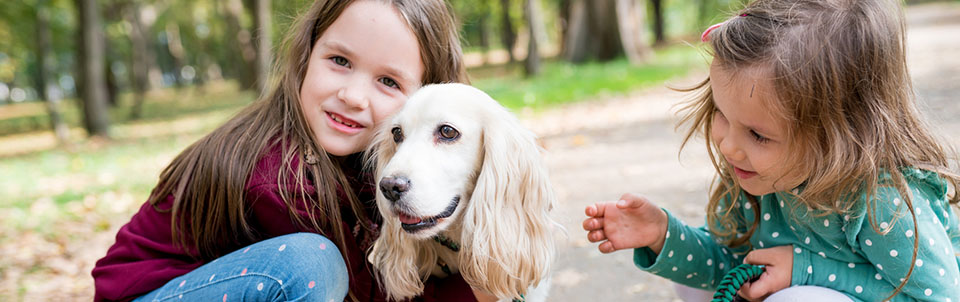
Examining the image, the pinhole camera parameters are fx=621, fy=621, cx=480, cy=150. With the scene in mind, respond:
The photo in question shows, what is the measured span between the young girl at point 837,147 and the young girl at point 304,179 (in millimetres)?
1201

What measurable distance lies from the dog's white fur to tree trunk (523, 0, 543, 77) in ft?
44.2

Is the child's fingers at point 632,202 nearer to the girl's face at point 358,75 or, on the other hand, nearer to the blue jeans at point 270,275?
the girl's face at point 358,75

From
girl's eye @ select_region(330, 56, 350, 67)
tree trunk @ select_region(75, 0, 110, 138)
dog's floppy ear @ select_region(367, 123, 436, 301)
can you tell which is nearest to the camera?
dog's floppy ear @ select_region(367, 123, 436, 301)

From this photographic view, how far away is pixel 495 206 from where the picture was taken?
2207mm

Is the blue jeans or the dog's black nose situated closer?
the dog's black nose

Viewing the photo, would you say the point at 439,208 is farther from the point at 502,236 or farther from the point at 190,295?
the point at 190,295

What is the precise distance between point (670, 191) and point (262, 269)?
393 centimetres

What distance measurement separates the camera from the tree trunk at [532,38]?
607 inches

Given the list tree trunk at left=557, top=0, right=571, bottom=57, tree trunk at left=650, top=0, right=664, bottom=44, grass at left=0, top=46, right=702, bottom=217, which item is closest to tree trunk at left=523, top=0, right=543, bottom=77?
grass at left=0, top=46, right=702, bottom=217

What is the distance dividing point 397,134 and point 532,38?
14108 millimetres

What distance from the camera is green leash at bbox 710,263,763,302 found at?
2070 mm

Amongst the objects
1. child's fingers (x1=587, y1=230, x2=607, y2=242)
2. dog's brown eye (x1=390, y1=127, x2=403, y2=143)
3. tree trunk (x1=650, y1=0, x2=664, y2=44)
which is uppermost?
dog's brown eye (x1=390, y1=127, x2=403, y2=143)

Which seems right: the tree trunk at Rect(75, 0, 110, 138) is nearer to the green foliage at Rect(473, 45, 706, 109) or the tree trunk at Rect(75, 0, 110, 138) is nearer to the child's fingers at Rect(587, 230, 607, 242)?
the green foliage at Rect(473, 45, 706, 109)

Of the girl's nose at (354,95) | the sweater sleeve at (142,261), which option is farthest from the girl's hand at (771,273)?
Answer: the sweater sleeve at (142,261)
